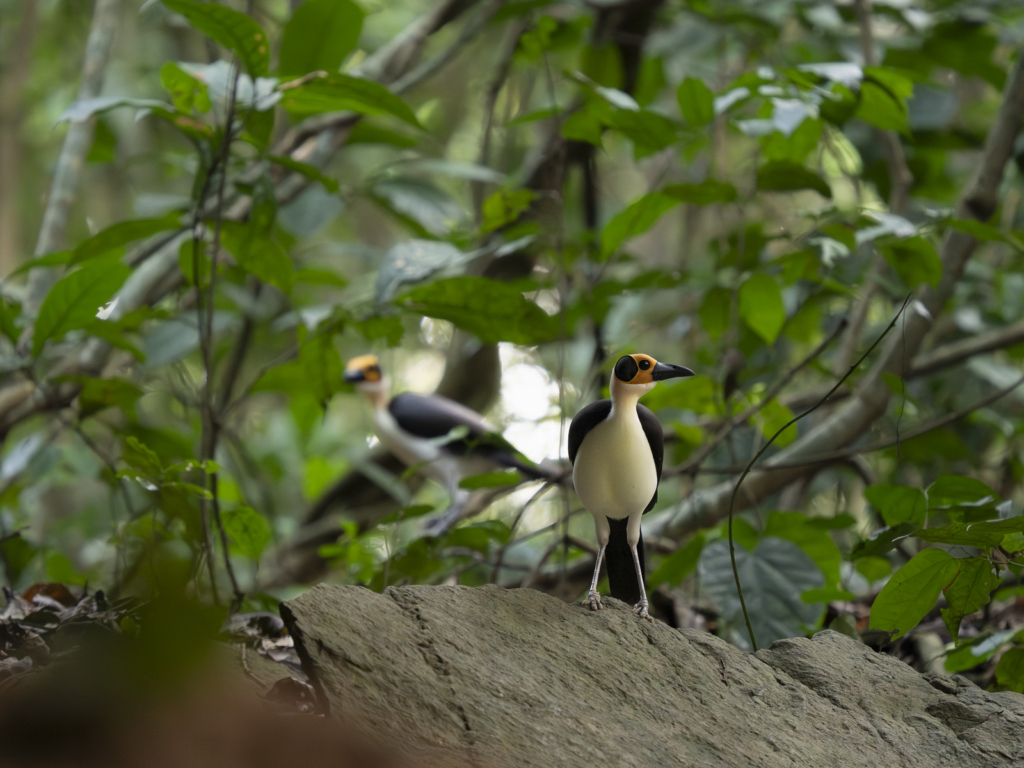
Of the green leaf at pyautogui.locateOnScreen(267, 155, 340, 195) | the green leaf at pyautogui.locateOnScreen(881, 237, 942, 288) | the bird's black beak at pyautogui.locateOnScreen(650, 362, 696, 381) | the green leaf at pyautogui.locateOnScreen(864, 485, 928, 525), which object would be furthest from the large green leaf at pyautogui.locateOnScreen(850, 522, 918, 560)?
the green leaf at pyautogui.locateOnScreen(267, 155, 340, 195)

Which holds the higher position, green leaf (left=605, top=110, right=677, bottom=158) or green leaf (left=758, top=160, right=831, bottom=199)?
green leaf (left=605, top=110, right=677, bottom=158)

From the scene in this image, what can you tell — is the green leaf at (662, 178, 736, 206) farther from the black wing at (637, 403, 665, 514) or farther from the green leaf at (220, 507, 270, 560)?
the green leaf at (220, 507, 270, 560)

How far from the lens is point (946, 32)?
3.37 meters

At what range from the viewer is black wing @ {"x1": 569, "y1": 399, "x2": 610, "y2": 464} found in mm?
1503

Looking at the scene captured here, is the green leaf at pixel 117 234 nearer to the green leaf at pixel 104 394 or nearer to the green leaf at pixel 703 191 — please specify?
the green leaf at pixel 104 394

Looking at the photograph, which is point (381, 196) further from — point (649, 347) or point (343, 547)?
point (649, 347)

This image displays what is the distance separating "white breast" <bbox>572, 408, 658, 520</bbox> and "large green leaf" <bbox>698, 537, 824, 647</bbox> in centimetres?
49

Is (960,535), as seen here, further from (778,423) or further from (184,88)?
(184,88)

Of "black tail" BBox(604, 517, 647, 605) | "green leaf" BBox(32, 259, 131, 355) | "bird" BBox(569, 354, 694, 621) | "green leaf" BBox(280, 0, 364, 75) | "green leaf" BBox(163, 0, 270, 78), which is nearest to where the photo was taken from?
"bird" BBox(569, 354, 694, 621)

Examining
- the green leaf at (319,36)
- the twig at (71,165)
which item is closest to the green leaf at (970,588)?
the green leaf at (319,36)

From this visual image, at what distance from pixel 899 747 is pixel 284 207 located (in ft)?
8.31

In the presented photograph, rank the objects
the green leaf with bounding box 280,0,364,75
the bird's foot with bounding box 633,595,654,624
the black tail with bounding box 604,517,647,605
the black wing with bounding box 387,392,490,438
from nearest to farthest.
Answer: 1. the bird's foot with bounding box 633,595,654,624
2. the black tail with bounding box 604,517,647,605
3. the green leaf with bounding box 280,0,364,75
4. the black wing with bounding box 387,392,490,438

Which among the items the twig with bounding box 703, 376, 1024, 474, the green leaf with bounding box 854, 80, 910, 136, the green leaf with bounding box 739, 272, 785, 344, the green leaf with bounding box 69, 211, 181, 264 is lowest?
the twig with bounding box 703, 376, 1024, 474

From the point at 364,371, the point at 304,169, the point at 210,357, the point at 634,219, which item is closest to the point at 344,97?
the point at 304,169
